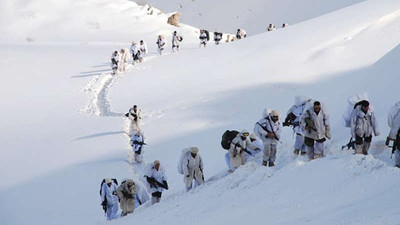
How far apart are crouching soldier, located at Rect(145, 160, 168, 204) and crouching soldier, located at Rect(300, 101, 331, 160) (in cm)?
258

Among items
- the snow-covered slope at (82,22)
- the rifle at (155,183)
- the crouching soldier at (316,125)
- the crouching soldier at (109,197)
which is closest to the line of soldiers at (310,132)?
the crouching soldier at (316,125)

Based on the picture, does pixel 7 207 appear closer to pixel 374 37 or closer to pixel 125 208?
pixel 125 208

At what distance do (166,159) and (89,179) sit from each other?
5.81ft

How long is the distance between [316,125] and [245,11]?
65.0 metres

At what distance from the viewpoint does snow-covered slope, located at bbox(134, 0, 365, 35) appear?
70500mm

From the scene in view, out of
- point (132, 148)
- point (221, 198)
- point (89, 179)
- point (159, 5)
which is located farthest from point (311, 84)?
point (159, 5)

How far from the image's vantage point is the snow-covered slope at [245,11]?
70500 mm

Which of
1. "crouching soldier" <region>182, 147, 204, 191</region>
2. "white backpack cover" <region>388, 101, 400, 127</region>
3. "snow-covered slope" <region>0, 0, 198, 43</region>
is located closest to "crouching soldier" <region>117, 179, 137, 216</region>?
"crouching soldier" <region>182, 147, 204, 191</region>

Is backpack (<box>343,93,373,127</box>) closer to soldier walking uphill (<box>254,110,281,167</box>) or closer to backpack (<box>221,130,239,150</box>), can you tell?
soldier walking uphill (<box>254,110,281,167</box>)

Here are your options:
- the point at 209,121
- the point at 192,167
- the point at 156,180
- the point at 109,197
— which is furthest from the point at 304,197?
the point at 209,121

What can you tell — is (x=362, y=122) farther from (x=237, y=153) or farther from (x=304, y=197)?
(x=304, y=197)

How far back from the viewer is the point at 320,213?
6.80 metres

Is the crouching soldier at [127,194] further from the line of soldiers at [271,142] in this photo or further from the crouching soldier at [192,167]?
the crouching soldier at [192,167]

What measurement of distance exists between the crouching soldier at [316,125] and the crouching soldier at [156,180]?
8.46 feet
